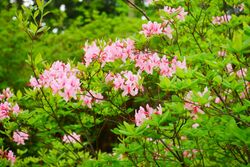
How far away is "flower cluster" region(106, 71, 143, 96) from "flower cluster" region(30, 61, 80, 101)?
0.28 meters

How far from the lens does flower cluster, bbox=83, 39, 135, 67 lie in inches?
108

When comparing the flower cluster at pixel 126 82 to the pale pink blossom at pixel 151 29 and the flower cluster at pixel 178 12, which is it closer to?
the pale pink blossom at pixel 151 29

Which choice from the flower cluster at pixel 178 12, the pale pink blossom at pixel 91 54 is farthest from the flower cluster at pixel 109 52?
the flower cluster at pixel 178 12

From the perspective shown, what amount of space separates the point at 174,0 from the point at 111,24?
6.34 meters

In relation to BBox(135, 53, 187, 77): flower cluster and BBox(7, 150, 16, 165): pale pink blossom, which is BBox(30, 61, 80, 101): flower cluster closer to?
BBox(135, 53, 187, 77): flower cluster

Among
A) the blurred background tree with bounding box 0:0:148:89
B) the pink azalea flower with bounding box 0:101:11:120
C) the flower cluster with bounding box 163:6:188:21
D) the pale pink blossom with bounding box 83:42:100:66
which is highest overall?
the blurred background tree with bounding box 0:0:148:89

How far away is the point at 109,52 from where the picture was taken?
2.79 m

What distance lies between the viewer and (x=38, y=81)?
2723mm

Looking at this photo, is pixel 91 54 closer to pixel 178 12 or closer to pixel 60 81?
pixel 60 81

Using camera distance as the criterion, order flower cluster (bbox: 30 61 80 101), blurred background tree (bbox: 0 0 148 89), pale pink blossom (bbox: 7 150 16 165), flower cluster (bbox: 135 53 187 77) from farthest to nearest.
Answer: blurred background tree (bbox: 0 0 148 89), pale pink blossom (bbox: 7 150 16 165), flower cluster (bbox: 135 53 187 77), flower cluster (bbox: 30 61 80 101)

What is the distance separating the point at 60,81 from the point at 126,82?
46 centimetres

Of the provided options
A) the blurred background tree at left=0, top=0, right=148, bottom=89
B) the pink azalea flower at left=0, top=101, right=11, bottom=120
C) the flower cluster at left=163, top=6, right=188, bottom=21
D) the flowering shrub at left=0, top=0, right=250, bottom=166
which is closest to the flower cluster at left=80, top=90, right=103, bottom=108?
the flowering shrub at left=0, top=0, right=250, bottom=166

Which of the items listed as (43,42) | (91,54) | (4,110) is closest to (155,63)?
(91,54)

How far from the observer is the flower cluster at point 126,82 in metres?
2.63
